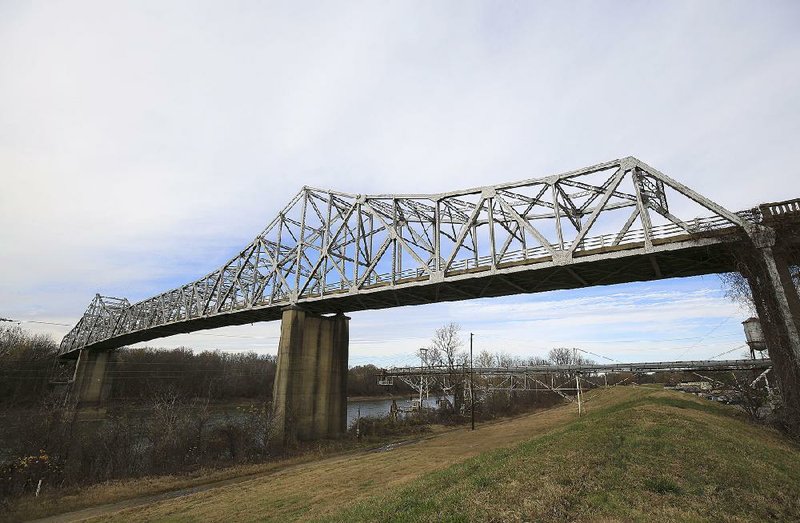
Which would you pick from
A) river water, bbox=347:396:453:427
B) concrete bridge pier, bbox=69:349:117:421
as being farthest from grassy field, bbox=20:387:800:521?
concrete bridge pier, bbox=69:349:117:421

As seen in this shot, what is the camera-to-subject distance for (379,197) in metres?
41.4

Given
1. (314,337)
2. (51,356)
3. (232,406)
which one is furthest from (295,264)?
(51,356)

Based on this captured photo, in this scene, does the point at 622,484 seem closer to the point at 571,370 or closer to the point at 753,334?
the point at 753,334

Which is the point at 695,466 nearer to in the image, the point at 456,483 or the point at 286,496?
the point at 456,483

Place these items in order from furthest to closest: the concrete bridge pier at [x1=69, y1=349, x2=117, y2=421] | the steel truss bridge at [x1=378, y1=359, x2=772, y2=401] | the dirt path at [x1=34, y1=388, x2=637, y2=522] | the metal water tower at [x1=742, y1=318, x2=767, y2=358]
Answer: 1. the concrete bridge pier at [x1=69, y1=349, x2=117, y2=421]
2. the steel truss bridge at [x1=378, y1=359, x2=772, y2=401]
3. the metal water tower at [x1=742, y1=318, x2=767, y2=358]
4. the dirt path at [x1=34, y1=388, x2=637, y2=522]

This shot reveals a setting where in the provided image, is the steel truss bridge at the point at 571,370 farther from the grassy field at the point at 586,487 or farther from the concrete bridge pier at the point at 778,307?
the grassy field at the point at 586,487

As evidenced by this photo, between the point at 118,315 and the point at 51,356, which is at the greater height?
the point at 118,315

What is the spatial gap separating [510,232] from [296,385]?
24235 mm

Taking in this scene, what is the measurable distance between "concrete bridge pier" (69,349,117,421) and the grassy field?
3086 inches

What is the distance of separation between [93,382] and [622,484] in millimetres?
112196

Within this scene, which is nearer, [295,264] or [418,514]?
[418,514]

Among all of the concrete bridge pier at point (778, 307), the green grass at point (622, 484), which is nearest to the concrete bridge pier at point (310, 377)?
the green grass at point (622, 484)

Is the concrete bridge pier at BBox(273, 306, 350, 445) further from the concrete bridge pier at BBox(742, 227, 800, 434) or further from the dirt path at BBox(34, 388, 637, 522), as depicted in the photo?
the concrete bridge pier at BBox(742, 227, 800, 434)

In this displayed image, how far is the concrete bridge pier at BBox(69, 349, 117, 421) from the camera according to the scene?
81438 millimetres
